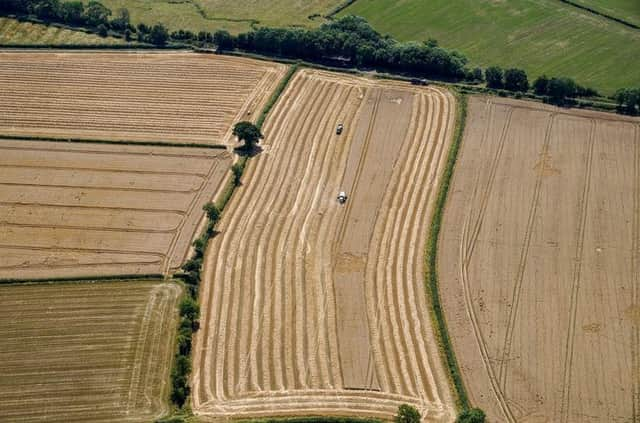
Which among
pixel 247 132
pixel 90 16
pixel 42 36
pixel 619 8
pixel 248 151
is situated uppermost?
pixel 90 16

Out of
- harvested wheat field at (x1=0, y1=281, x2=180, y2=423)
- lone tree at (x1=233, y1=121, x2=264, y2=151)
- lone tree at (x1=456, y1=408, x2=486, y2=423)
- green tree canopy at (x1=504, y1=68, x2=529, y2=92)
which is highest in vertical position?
green tree canopy at (x1=504, y1=68, x2=529, y2=92)

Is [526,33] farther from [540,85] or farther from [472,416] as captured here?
[472,416]

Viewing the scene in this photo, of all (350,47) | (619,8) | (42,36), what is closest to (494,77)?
(350,47)

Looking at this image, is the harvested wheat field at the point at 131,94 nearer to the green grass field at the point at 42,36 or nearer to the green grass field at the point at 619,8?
the green grass field at the point at 42,36

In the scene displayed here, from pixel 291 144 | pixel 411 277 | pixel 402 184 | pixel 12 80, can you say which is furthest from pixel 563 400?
pixel 12 80

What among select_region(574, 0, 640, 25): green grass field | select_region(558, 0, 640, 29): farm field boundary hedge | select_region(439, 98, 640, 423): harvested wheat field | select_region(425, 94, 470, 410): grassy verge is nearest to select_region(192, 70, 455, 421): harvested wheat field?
select_region(425, 94, 470, 410): grassy verge

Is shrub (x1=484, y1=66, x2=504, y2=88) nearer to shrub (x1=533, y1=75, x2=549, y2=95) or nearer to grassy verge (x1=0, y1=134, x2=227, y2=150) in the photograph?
shrub (x1=533, y1=75, x2=549, y2=95)

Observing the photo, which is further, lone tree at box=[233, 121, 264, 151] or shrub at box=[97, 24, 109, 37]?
shrub at box=[97, 24, 109, 37]
